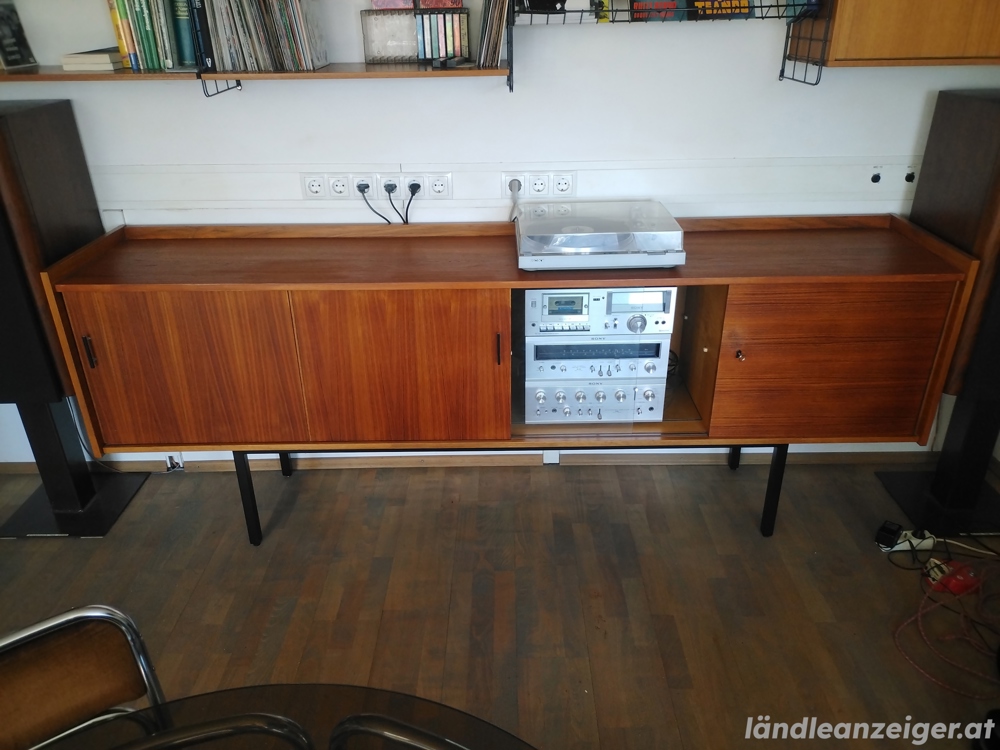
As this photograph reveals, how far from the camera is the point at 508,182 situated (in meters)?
2.27

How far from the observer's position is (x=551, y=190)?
2.28 meters

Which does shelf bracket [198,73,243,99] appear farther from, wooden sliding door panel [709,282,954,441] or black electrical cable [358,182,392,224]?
wooden sliding door panel [709,282,954,441]

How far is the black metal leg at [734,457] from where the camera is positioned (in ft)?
8.50

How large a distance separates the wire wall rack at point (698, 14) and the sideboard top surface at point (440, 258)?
0.46m

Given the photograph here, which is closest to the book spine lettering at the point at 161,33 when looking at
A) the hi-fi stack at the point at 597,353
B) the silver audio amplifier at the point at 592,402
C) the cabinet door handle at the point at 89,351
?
the cabinet door handle at the point at 89,351

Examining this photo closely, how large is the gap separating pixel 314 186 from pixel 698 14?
120 cm

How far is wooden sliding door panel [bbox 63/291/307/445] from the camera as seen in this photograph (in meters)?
1.92

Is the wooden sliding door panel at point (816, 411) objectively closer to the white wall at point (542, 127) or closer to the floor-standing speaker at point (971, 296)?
the floor-standing speaker at point (971, 296)

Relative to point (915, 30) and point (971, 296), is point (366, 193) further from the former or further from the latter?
point (971, 296)

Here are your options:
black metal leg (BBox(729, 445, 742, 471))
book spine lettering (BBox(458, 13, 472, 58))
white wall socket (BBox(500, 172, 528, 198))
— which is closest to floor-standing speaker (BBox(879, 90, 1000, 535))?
black metal leg (BBox(729, 445, 742, 471))

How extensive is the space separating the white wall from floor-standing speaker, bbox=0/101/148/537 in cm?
14

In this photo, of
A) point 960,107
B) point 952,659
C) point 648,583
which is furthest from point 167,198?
point 952,659

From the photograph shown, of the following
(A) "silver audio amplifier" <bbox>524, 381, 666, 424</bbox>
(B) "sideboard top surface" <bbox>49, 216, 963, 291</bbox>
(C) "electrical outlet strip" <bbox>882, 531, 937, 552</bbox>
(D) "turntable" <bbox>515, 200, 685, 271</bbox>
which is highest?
(D) "turntable" <bbox>515, 200, 685, 271</bbox>

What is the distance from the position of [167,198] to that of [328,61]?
0.66m
